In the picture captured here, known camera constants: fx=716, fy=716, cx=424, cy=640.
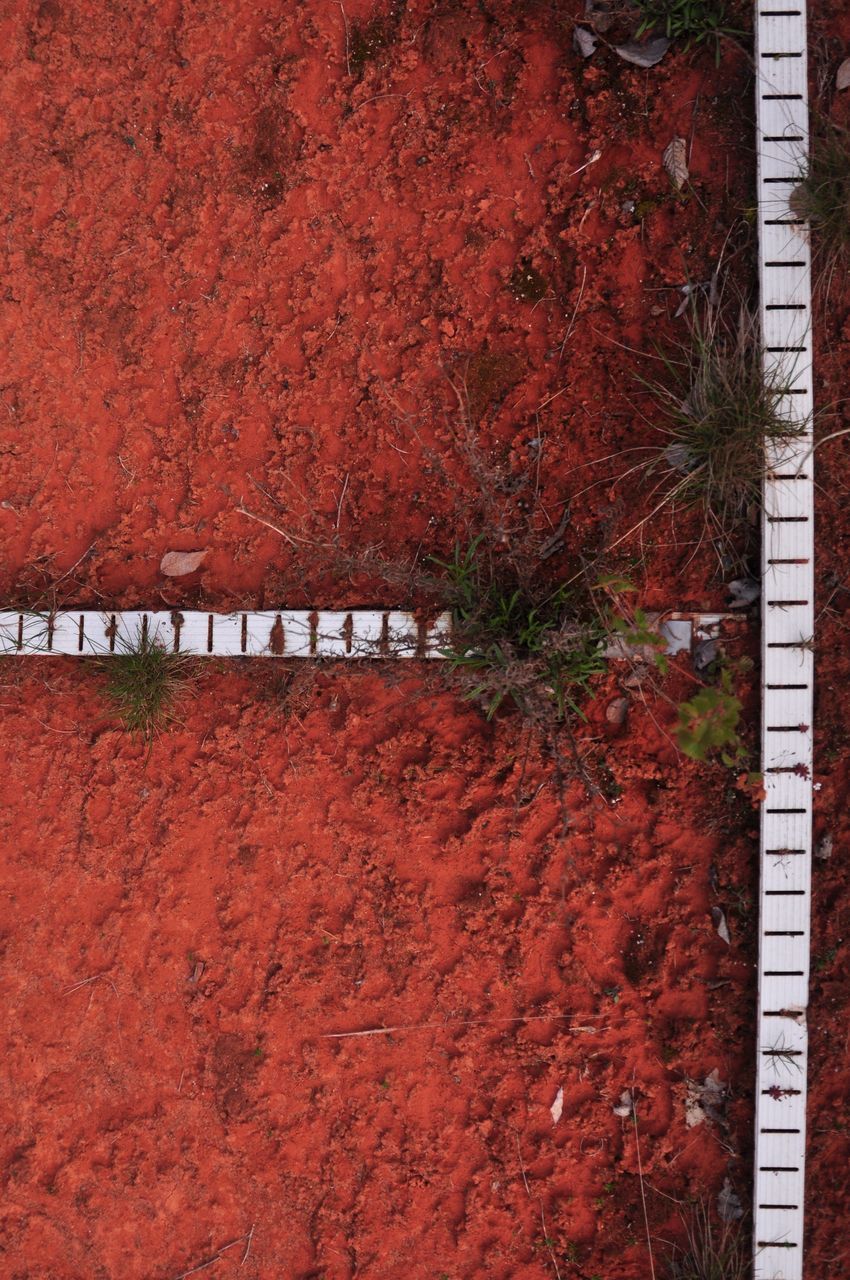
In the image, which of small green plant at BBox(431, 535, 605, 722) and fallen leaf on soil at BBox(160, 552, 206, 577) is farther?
fallen leaf on soil at BBox(160, 552, 206, 577)

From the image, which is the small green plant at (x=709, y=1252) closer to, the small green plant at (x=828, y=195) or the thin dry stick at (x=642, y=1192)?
the thin dry stick at (x=642, y=1192)

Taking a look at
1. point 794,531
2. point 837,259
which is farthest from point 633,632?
point 837,259

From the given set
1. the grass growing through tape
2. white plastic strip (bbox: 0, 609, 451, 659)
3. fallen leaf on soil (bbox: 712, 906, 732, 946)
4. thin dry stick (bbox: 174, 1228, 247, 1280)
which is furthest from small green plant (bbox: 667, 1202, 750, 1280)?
the grass growing through tape

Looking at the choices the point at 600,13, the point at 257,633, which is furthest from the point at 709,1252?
the point at 600,13

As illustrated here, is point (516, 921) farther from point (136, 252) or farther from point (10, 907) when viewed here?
point (136, 252)

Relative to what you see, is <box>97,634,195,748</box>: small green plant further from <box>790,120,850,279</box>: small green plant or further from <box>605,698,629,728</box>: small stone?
<box>790,120,850,279</box>: small green plant

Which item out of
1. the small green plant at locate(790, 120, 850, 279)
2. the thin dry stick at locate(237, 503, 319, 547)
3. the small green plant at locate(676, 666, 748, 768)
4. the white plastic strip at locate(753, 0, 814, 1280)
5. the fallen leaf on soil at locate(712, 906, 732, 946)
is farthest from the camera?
the thin dry stick at locate(237, 503, 319, 547)

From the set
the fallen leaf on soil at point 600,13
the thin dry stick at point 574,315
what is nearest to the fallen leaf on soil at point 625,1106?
the thin dry stick at point 574,315
